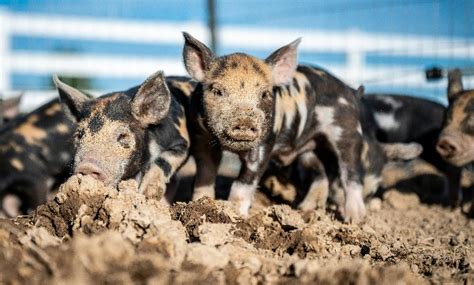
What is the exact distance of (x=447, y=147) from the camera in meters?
6.80

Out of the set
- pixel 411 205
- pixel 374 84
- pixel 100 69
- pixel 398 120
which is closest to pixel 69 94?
pixel 411 205

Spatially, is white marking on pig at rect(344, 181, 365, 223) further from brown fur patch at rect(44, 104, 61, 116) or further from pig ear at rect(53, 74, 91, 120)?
brown fur patch at rect(44, 104, 61, 116)

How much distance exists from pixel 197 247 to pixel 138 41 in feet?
45.3

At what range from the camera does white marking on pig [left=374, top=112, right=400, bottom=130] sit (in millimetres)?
8031

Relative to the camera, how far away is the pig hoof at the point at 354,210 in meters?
5.63

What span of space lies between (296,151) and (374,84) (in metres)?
5.31

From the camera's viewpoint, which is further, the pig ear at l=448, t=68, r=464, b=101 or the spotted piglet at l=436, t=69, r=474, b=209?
the pig ear at l=448, t=68, r=464, b=101

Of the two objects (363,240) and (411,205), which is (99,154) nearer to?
(363,240)

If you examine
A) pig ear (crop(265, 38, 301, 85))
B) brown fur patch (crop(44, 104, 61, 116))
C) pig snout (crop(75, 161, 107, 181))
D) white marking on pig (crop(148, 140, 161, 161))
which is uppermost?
pig ear (crop(265, 38, 301, 85))

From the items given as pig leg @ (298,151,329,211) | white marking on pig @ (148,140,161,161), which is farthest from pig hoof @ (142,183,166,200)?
pig leg @ (298,151,329,211)

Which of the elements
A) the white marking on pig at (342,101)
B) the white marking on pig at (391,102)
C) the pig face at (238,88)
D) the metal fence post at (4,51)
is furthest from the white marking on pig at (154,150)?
the metal fence post at (4,51)

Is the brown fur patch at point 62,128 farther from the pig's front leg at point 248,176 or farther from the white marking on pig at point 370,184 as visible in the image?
the white marking on pig at point 370,184

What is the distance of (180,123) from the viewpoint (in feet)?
17.1

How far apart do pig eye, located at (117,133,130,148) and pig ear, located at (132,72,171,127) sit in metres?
0.19
